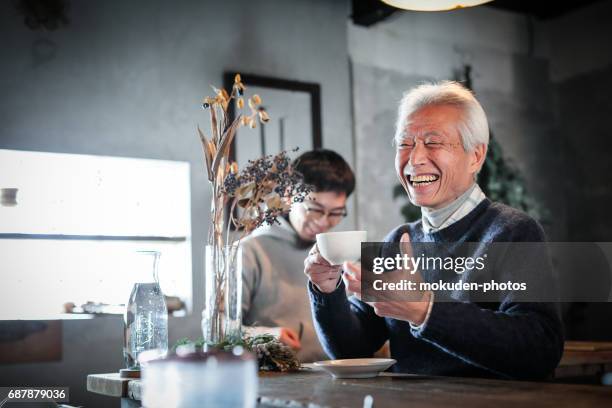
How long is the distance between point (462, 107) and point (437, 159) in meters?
0.17

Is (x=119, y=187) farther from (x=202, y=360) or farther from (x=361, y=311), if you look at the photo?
(x=202, y=360)

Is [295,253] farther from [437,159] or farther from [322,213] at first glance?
[437,159]

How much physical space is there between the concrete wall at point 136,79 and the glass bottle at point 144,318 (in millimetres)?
1896

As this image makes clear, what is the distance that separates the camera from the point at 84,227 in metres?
3.73

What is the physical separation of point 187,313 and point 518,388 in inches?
110

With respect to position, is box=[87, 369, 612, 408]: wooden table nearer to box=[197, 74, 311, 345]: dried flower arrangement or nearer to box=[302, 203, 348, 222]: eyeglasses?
box=[197, 74, 311, 345]: dried flower arrangement

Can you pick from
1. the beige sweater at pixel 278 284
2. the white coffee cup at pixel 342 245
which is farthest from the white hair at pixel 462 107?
the beige sweater at pixel 278 284

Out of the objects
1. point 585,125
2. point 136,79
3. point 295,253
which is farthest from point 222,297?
point 585,125

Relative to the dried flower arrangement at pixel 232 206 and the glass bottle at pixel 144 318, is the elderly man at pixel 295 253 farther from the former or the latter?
the glass bottle at pixel 144 318

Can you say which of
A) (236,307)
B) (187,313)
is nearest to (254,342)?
(236,307)

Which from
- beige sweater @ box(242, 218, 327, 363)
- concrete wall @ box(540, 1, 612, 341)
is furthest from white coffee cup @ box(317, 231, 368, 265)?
concrete wall @ box(540, 1, 612, 341)

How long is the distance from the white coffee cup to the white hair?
0.63m

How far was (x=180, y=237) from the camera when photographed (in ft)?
13.1

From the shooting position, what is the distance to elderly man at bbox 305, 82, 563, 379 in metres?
1.62
